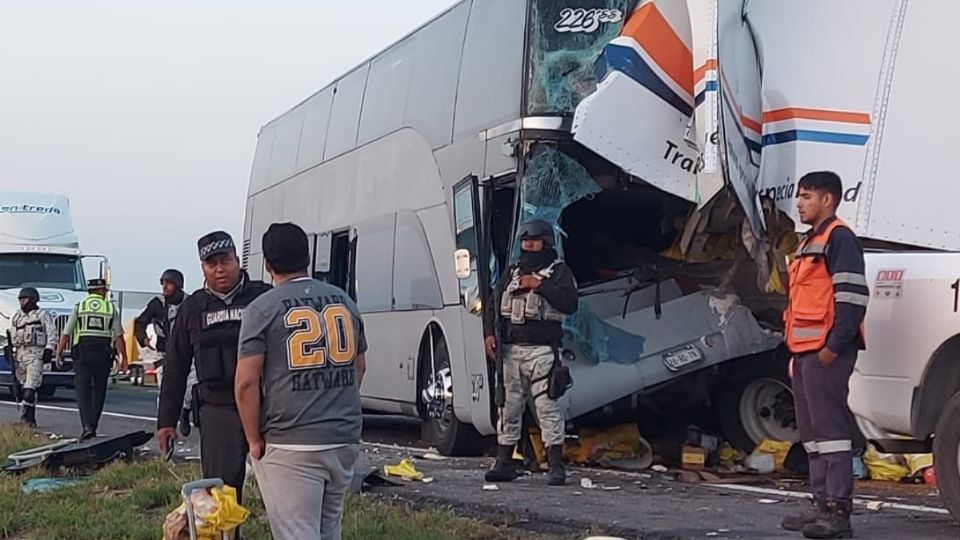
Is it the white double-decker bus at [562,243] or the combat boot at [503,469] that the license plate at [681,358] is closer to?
the white double-decker bus at [562,243]

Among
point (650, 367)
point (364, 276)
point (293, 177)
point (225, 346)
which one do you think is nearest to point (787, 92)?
point (650, 367)

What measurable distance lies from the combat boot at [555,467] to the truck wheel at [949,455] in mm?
3229

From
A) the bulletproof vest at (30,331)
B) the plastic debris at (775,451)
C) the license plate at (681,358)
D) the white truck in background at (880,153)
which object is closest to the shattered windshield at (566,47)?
the white truck in background at (880,153)

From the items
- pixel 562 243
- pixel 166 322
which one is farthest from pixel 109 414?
pixel 562 243

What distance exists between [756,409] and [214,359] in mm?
5968

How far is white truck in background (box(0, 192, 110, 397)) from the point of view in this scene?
24.7 meters

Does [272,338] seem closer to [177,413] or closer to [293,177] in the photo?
[177,413]

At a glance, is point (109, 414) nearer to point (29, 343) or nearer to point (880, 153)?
point (29, 343)

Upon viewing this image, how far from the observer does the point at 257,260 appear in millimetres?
19328

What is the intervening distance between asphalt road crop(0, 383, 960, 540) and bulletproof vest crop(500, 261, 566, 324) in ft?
3.87

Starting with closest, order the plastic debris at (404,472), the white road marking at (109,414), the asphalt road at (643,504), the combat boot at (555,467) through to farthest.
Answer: the asphalt road at (643,504)
the combat boot at (555,467)
the plastic debris at (404,472)
the white road marking at (109,414)

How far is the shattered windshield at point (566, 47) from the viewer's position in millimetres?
10461

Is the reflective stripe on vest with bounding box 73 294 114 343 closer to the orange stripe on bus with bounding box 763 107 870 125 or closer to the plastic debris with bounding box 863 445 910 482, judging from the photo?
the orange stripe on bus with bounding box 763 107 870 125

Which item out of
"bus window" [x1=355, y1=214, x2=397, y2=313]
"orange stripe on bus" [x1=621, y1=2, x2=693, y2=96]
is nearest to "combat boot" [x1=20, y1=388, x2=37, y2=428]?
"bus window" [x1=355, y1=214, x2=397, y2=313]
